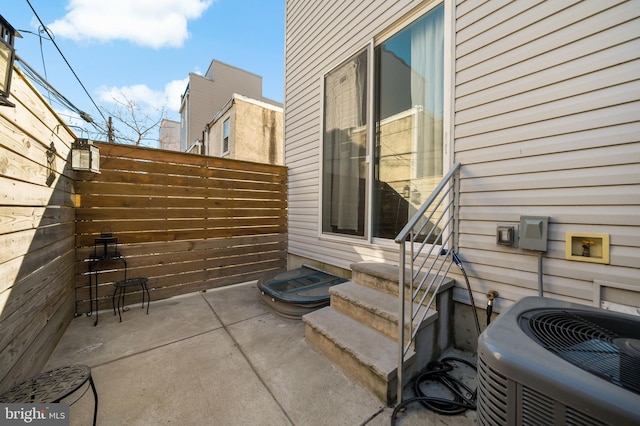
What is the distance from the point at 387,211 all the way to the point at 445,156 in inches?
32.2

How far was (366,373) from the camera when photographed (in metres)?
1.70

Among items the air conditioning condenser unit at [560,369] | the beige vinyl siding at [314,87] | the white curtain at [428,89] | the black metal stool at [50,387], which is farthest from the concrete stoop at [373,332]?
the black metal stool at [50,387]

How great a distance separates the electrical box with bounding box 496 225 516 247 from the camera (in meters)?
1.83

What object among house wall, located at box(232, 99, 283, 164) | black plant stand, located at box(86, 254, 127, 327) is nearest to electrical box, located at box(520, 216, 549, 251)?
black plant stand, located at box(86, 254, 127, 327)

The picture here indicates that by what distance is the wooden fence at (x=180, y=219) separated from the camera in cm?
302

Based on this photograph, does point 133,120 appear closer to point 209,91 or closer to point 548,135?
point 209,91

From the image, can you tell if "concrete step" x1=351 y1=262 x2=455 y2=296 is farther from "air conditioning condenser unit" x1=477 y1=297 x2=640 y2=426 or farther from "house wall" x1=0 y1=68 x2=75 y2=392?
"house wall" x1=0 y1=68 x2=75 y2=392

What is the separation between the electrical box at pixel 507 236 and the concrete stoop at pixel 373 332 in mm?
493

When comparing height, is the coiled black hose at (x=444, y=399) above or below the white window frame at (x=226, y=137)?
below

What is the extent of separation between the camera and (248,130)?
7531 mm

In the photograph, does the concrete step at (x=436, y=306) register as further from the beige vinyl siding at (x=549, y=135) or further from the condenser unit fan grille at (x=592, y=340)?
the condenser unit fan grille at (x=592, y=340)

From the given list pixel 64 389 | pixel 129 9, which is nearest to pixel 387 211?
pixel 64 389

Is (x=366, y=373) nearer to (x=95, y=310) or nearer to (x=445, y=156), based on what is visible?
(x=445, y=156)

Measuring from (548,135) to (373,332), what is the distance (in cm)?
186
